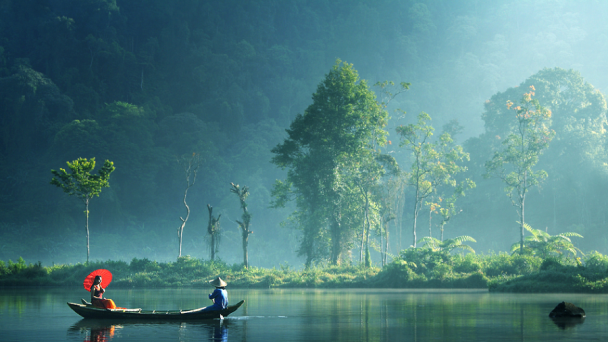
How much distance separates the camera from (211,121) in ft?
369

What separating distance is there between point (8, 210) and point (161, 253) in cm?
2280

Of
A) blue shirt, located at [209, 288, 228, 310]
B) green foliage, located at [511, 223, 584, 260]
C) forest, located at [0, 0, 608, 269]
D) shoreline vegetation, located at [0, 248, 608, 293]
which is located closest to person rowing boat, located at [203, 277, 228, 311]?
blue shirt, located at [209, 288, 228, 310]

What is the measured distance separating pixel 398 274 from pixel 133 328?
24.4 m

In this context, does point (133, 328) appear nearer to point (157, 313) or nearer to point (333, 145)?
point (157, 313)

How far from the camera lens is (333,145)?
49094 millimetres

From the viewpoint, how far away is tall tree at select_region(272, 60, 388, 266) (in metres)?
48.4

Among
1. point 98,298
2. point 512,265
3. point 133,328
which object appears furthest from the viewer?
point 512,265

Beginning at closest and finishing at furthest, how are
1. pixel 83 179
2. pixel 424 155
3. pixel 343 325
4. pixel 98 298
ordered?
pixel 343 325
pixel 98 298
pixel 83 179
pixel 424 155

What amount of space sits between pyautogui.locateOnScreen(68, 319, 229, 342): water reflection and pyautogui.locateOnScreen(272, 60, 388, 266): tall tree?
2974cm

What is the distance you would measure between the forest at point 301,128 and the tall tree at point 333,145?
6.5 inches

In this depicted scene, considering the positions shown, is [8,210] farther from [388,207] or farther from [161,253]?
[388,207]

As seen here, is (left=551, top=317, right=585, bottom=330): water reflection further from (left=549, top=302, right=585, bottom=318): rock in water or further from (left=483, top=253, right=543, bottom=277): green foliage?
(left=483, top=253, right=543, bottom=277): green foliage

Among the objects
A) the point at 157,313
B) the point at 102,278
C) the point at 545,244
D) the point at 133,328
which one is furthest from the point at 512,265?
the point at 133,328

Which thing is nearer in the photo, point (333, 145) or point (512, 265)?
point (512, 265)
